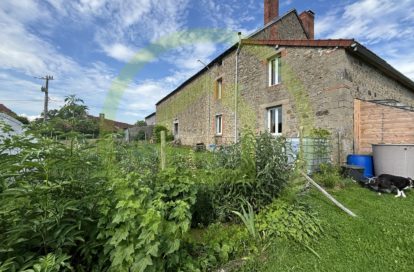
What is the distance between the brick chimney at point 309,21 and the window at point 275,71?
602cm

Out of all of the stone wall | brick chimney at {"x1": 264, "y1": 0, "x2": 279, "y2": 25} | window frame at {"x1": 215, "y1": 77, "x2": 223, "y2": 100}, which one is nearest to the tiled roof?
the stone wall

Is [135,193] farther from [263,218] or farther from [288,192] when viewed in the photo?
[288,192]

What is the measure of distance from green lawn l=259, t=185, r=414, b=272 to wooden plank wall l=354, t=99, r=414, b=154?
124 inches

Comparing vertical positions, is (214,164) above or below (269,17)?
below

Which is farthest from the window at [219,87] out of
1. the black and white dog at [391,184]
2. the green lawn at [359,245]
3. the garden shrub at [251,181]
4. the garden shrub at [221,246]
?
the garden shrub at [221,246]

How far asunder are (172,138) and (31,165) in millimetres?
19711

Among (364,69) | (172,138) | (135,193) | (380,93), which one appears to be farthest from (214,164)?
(172,138)

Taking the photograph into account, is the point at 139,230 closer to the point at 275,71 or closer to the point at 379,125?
the point at 379,125

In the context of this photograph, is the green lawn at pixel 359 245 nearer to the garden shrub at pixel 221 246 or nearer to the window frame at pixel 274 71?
the garden shrub at pixel 221 246

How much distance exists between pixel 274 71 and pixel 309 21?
6.55 meters

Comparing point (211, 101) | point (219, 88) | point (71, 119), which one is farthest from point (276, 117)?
point (71, 119)

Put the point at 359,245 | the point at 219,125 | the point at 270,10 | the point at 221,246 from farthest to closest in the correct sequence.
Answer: the point at 219,125
the point at 270,10
the point at 359,245
the point at 221,246

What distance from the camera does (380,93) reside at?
787 centimetres

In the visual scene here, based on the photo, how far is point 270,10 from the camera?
12562mm
